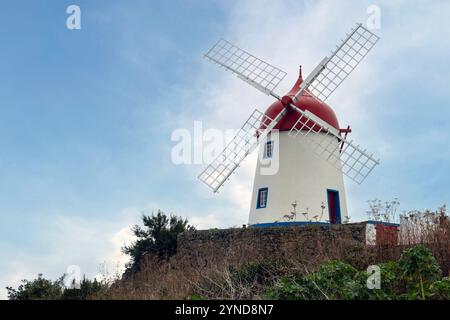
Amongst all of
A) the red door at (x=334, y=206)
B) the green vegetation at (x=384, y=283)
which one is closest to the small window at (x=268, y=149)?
the red door at (x=334, y=206)

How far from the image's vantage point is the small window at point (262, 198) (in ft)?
54.1

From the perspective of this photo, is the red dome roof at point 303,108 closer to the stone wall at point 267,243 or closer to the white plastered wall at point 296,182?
the white plastered wall at point 296,182

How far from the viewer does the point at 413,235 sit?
10.9 meters

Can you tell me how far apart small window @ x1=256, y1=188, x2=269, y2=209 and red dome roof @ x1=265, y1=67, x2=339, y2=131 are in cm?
198

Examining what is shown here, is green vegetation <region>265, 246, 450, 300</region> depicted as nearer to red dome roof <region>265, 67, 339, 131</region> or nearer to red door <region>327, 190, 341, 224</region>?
red door <region>327, 190, 341, 224</region>

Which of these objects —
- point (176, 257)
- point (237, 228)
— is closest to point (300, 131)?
point (237, 228)

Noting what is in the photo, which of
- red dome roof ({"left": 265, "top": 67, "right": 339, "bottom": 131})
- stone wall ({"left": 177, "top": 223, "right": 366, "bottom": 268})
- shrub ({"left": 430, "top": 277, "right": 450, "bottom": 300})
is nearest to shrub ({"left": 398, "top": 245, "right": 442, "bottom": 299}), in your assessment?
shrub ({"left": 430, "top": 277, "right": 450, "bottom": 300})

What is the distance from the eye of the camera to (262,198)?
16656mm

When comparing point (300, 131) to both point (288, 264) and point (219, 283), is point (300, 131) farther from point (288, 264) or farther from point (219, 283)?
point (219, 283)

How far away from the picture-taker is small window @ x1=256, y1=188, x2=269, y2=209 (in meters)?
16.5

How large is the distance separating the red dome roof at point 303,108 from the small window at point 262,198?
1.98 metres

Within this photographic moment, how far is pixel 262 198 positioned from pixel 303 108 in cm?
304
